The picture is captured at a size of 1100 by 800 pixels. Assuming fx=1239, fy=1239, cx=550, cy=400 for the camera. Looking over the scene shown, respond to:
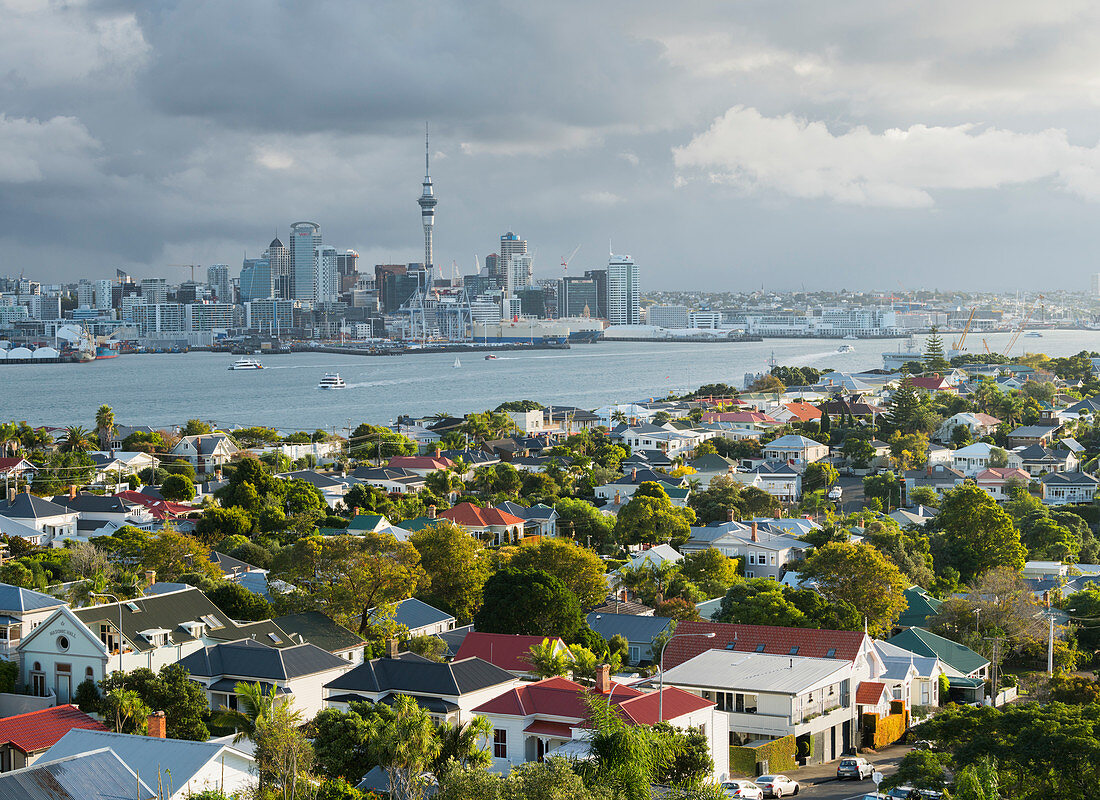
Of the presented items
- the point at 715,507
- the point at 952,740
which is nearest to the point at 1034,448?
the point at 715,507

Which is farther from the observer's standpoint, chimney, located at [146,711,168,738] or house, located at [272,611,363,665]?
house, located at [272,611,363,665]

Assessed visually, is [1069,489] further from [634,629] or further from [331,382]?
[331,382]

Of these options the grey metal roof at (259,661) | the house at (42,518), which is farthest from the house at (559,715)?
the house at (42,518)

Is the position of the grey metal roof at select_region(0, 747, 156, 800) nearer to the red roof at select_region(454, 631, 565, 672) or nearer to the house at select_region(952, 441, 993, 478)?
the red roof at select_region(454, 631, 565, 672)

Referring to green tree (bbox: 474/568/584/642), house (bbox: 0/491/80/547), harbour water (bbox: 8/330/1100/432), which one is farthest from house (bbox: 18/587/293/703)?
harbour water (bbox: 8/330/1100/432)

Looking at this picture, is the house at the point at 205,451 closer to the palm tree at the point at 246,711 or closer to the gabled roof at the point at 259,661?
the gabled roof at the point at 259,661
